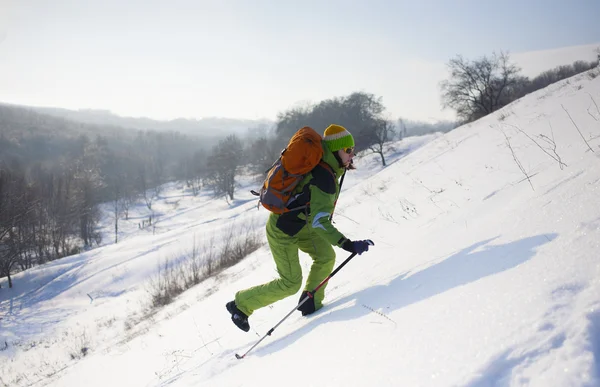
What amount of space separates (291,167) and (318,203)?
429 millimetres

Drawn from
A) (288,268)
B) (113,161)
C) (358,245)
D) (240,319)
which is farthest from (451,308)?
(113,161)

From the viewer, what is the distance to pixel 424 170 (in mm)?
10086

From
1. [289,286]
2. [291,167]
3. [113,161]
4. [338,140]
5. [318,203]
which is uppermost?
[113,161]

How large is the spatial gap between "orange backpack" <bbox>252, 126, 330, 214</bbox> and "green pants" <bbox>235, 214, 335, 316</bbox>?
298 mm

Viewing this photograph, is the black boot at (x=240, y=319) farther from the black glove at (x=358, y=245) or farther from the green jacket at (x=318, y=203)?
the black glove at (x=358, y=245)

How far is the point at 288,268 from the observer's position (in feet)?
11.4

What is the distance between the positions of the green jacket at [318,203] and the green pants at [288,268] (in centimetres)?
14

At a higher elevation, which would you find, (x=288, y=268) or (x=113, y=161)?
(x=113, y=161)

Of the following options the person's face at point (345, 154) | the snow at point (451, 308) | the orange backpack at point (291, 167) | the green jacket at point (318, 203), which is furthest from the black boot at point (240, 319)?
the person's face at point (345, 154)

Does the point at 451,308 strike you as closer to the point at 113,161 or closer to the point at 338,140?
the point at 338,140

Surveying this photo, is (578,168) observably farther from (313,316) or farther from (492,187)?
(313,316)

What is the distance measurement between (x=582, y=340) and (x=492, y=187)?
4003 mm

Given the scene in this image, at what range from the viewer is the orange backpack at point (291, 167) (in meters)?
3.10

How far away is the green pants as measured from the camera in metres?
3.48
